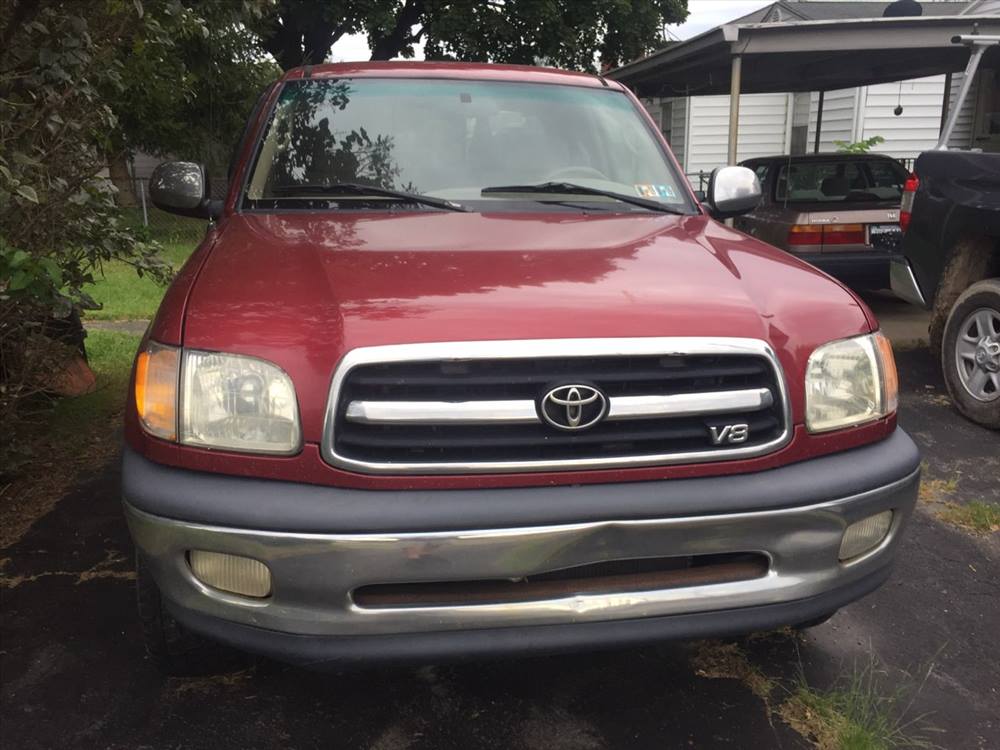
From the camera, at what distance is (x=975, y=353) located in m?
5.04

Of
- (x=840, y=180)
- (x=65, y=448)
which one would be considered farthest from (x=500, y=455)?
(x=840, y=180)

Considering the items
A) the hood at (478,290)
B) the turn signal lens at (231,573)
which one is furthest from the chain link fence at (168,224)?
the turn signal lens at (231,573)

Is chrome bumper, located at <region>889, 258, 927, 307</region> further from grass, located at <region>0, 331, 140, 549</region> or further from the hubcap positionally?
grass, located at <region>0, 331, 140, 549</region>

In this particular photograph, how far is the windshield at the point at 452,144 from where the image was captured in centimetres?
312

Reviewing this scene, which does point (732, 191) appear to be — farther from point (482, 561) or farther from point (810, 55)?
point (810, 55)

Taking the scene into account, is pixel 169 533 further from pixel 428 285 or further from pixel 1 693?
pixel 1 693

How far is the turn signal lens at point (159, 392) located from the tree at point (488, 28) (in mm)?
18427

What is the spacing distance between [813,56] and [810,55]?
0.15m

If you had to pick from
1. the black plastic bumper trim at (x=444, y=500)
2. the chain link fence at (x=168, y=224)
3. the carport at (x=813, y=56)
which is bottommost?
the chain link fence at (x=168, y=224)

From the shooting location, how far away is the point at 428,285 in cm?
213

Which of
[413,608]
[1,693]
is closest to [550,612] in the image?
[413,608]

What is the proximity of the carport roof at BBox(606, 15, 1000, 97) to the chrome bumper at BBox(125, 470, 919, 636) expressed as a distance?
16.3 ft

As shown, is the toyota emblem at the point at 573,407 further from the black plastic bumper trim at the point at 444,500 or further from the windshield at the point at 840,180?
the windshield at the point at 840,180

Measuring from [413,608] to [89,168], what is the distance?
3.31 m
